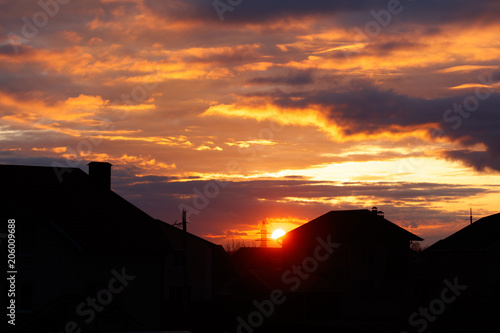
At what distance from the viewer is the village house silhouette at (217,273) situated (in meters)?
34.6

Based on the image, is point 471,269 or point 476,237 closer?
point 471,269

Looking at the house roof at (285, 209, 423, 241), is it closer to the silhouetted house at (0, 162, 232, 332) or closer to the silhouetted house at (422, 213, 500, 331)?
the silhouetted house at (422, 213, 500, 331)

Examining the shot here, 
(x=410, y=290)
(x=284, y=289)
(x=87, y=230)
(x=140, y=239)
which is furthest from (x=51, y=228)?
(x=410, y=290)

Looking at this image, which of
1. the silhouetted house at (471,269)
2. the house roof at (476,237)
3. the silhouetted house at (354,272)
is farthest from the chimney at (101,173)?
the house roof at (476,237)

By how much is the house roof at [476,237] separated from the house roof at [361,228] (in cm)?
591

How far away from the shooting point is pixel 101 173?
135ft

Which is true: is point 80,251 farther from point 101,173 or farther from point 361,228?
point 361,228

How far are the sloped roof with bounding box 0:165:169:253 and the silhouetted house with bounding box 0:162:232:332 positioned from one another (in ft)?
0.19

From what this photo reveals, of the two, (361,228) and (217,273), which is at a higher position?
(361,228)

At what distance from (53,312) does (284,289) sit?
1132 inches

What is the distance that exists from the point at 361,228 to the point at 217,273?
69.1ft

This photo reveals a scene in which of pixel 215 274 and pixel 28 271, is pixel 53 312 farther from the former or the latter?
pixel 215 274

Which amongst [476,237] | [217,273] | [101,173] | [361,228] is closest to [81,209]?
[101,173]

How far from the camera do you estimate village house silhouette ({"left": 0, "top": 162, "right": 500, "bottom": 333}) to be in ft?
113
